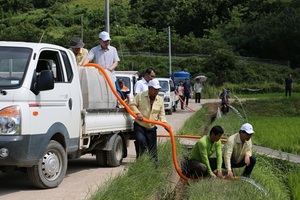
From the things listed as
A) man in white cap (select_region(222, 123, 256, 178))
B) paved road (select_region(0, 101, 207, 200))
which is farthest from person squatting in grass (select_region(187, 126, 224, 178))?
paved road (select_region(0, 101, 207, 200))

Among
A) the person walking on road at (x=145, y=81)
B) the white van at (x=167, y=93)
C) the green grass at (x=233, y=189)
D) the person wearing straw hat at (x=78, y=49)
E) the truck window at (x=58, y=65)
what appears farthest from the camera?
the white van at (x=167, y=93)

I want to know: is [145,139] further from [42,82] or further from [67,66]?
[42,82]

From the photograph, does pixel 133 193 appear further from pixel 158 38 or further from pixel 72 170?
pixel 158 38

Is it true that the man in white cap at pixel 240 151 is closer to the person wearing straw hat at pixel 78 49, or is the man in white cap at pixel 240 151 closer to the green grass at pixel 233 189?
the green grass at pixel 233 189

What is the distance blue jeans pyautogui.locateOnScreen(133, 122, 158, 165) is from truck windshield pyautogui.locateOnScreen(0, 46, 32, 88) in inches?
109

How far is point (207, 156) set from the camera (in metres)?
10.4

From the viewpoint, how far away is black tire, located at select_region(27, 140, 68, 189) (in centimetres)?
851

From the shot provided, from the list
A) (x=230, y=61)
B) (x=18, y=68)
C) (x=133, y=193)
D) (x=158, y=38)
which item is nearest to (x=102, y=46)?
(x=18, y=68)

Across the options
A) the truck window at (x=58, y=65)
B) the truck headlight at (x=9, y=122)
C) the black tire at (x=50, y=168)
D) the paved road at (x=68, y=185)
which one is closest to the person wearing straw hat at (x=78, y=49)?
the truck window at (x=58, y=65)

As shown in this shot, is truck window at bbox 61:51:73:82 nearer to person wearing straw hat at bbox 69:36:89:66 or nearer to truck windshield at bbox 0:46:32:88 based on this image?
truck windshield at bbox 0:46:32:88

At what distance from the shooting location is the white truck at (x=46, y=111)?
7941 millimetres

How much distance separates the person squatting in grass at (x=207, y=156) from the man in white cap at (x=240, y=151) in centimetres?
15

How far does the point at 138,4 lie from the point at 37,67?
9717cm

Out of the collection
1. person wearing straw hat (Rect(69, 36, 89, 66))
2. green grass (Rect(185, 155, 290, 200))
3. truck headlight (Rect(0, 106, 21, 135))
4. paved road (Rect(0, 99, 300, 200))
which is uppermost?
person wearing straw hat (Rect(69, 36, 89, 66))
